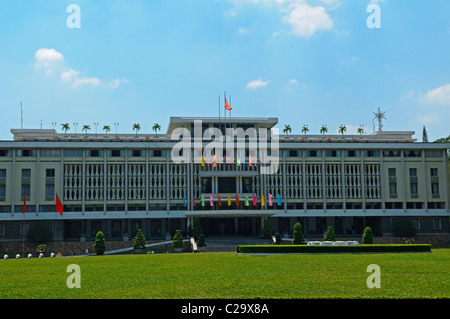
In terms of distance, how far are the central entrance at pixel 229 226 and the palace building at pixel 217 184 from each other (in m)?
0.15

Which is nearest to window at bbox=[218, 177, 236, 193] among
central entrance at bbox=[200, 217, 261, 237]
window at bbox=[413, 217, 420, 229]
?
central entrance at bbox=[200, 217, 261, 237]

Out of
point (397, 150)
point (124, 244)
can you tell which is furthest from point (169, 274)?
point (397, 150)

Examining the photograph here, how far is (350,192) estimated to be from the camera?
269ft

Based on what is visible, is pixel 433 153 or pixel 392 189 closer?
pixel 392 189

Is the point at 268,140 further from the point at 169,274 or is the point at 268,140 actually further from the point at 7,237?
the point at 169,274

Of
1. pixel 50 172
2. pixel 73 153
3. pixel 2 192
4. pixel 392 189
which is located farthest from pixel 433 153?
pixel 2 192

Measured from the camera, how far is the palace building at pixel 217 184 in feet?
253

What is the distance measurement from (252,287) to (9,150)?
62.8 meters

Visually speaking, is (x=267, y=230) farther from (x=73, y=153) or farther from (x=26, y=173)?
(x=26, y=173)

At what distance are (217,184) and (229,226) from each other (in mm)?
6688

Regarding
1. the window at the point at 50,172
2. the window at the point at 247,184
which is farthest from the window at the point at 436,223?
the window at the point at 50,172

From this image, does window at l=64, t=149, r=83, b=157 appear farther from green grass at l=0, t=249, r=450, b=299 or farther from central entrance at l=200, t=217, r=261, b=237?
green grass at l=0, t=249, r=450, b=299

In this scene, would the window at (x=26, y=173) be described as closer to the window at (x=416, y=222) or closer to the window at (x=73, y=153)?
the window at (x=73, y=153)

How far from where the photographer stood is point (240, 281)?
25.7 metres
